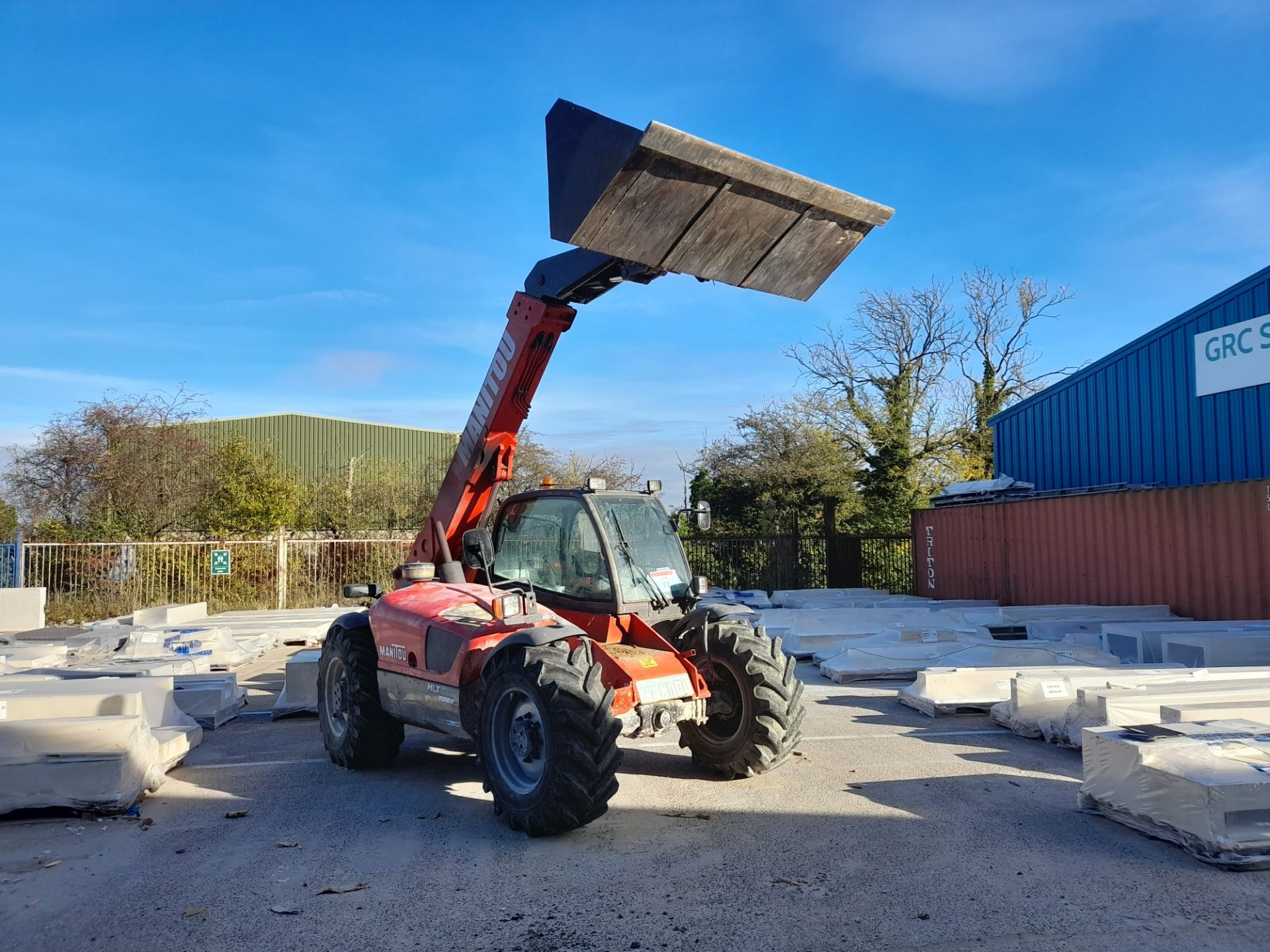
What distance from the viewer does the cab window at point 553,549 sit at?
6.17 meters

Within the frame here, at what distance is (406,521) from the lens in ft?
74.4

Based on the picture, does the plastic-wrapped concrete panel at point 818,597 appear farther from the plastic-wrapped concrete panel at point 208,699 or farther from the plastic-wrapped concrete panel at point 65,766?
the plastic-wrapped concrete panel at point 65,766

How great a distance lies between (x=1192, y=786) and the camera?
465cm

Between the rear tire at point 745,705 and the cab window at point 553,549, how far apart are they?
2.89ft

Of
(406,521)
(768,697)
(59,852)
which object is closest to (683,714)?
(768,697)

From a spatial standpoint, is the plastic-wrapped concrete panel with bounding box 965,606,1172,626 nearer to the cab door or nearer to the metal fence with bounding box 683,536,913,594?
the cab door

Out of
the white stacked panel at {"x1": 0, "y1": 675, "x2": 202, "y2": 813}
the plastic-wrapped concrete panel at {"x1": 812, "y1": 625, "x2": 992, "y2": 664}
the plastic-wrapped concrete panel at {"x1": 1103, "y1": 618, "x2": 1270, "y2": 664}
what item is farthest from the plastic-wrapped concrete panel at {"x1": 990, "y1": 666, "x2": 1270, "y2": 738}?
the white stacked panel at {"x1": 0, "y1": 675, "x2": 202, "y2": 813}

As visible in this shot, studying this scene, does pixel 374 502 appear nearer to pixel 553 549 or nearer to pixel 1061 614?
pixel 1061 614

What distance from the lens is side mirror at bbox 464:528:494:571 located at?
632 cm

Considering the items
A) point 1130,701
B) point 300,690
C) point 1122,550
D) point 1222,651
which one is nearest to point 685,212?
point 1130,701

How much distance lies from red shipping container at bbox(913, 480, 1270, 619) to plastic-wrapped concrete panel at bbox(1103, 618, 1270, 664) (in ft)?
4.73

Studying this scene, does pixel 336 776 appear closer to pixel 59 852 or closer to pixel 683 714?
pixel 59 852

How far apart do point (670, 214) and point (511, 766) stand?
341 centimetres

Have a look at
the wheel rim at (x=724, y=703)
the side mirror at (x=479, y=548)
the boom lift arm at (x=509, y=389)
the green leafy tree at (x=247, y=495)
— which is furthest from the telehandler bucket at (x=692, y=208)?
the green leafy tree at (x=247, y=495)
